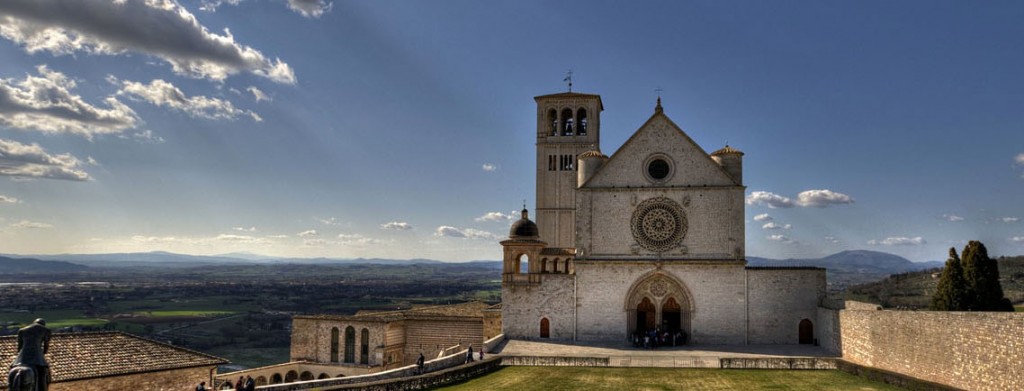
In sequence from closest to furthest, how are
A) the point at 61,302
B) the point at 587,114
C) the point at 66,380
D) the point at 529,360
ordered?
1. the point at 66,380
2. the point at 529,360
3. the point at 587,114
4. the point at 61,302

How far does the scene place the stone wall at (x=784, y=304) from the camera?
3300 cm

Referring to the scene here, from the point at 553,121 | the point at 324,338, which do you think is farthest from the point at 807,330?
the point at 324,338

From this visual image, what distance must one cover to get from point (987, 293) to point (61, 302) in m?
144

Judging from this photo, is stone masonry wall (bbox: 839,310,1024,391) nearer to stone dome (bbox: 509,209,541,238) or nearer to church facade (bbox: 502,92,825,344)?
church facade (bbox: 502,92,825,344)

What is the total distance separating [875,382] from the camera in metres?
23.3

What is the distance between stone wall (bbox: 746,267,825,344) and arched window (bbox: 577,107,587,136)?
1649cm

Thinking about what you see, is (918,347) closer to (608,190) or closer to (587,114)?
(608,190)

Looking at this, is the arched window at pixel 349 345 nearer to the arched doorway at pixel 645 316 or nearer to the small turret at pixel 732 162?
the arched doorway at pixel 645 316

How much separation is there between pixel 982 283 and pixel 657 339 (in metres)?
13.0

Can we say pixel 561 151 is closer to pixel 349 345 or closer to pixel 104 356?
pixel 349 345

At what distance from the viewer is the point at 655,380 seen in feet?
81.5

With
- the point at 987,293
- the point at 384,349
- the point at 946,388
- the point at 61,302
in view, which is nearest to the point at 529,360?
the point at 384,349

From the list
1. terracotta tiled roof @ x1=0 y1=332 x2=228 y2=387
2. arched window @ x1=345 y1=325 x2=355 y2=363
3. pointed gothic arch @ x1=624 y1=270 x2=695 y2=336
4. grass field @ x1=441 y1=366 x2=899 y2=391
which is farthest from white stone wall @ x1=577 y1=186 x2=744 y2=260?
terracotta tiled roof @ x1=0 y1=332 x2=228 y2=387

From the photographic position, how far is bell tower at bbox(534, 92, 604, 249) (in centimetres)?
4506
